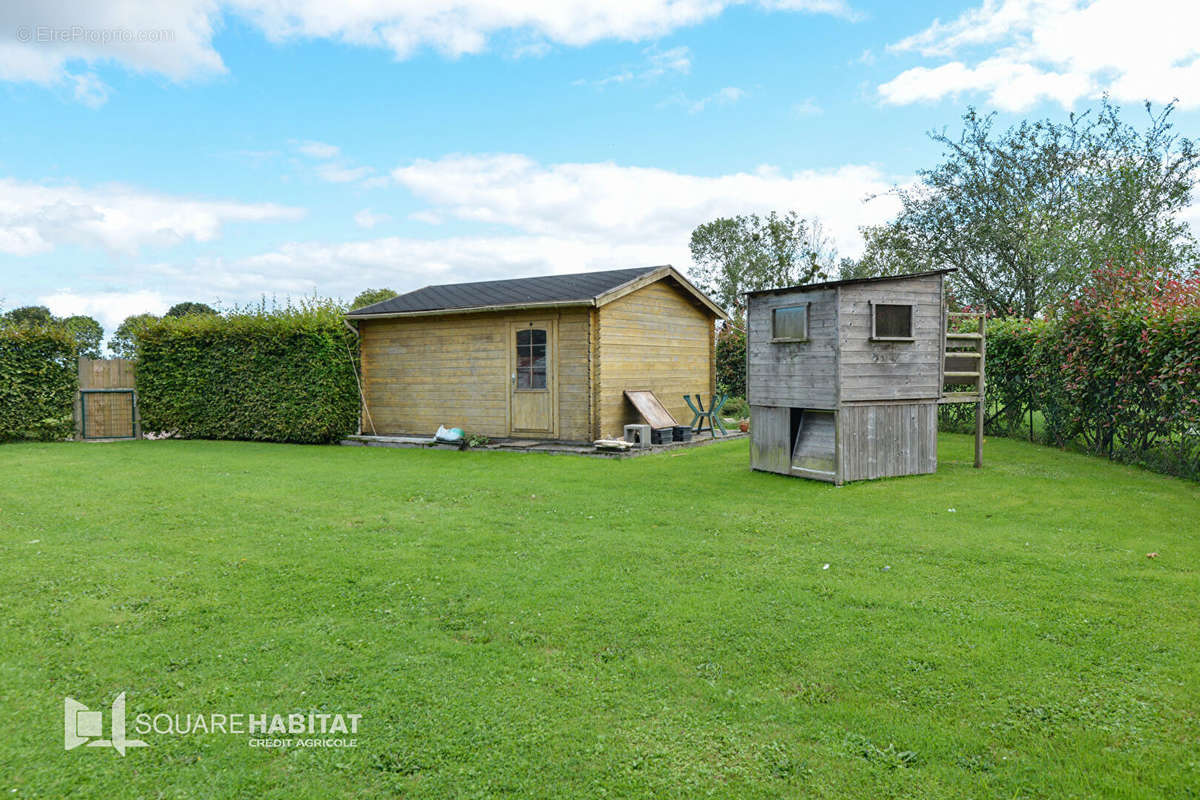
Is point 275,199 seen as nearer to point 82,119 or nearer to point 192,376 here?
point 82,119

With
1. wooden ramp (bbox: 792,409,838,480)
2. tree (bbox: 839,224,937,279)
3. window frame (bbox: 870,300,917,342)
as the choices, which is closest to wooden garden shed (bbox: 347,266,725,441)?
wooden ramp (bbox: 792,409,838,480)

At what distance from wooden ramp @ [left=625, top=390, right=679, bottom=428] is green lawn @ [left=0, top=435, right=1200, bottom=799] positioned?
561 cm

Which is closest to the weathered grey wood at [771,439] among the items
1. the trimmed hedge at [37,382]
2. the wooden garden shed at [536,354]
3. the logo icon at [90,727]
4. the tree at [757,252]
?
the wooden garden shed at [536,354]

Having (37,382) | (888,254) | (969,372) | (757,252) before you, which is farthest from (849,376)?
(757,252)

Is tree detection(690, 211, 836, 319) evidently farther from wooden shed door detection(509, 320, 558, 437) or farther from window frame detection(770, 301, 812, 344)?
window frame detection(770, 301, 812, 344)

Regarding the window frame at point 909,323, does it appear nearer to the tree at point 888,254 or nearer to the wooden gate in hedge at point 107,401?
the wooden gate in hedge at point 107,401

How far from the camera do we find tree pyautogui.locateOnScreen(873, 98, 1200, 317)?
1995cm

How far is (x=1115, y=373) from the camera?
32.9 ft

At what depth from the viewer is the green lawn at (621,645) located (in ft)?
8.50

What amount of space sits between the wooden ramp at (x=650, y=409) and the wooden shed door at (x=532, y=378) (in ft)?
5.35

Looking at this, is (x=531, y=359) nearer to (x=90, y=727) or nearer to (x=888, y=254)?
(x=90, y=727)

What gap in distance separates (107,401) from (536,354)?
36.5 ft

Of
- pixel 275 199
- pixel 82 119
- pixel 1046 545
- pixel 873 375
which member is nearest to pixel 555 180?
pixel 275 199

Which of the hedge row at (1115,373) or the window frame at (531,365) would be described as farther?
the window frame at (531,365)
